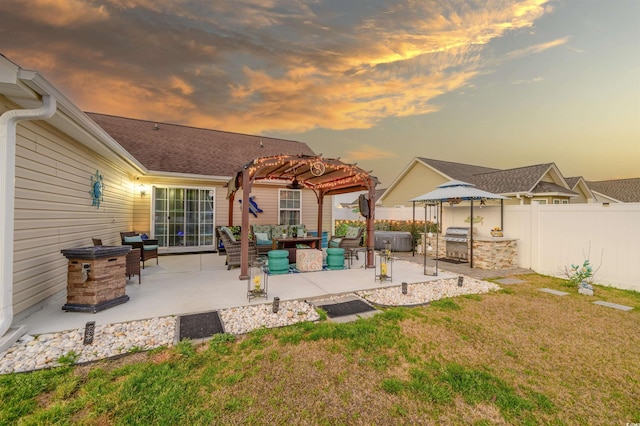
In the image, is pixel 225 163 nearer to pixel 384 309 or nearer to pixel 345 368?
pixel 384 309

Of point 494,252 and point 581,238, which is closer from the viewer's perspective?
point 581,238

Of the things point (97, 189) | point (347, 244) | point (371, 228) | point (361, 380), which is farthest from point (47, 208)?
point (371, 228)

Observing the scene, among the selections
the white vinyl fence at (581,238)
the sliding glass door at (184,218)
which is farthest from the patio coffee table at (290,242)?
the white vinyl fence at (581,238)

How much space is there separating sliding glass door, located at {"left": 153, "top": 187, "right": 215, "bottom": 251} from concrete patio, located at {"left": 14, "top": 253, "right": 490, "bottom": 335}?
2.05 m

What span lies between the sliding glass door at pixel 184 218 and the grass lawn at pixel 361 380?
7742 mm

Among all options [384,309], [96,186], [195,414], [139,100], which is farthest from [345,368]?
[139,100]

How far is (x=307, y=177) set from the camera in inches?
333

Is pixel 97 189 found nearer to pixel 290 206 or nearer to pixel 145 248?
pixel 145 248

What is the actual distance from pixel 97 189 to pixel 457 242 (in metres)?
10.2

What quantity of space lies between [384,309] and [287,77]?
9.05m

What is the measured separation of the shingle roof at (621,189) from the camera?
18.5 metres

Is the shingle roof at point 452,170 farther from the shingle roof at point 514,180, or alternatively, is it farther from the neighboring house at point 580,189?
the neighboring house at point 580,189

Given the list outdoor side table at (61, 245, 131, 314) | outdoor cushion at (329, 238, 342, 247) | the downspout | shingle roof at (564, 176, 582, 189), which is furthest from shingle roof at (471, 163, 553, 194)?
the downspout

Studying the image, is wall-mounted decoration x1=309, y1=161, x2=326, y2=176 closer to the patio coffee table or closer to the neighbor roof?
the patio coffee table
